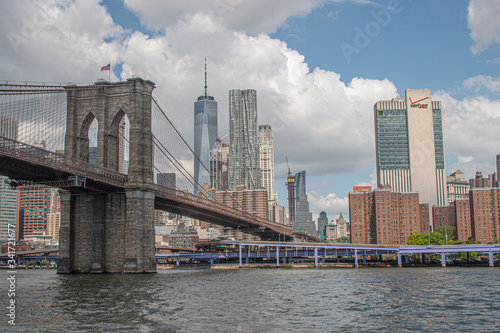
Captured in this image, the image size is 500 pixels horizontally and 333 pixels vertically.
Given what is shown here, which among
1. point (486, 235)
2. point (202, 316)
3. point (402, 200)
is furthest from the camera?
point (402, 200)

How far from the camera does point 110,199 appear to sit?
78.7 meters

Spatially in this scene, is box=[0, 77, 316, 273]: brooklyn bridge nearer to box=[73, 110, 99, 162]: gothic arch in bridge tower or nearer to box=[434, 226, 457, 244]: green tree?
box=[73, 110, 99, 162]: gothic arch in bridge tower

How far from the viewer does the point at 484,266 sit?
114125mm

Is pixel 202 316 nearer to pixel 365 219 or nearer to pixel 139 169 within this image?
pixel 139 169

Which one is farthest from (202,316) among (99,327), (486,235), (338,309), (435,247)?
(486,235)

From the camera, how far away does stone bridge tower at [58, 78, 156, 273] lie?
76.4 meters

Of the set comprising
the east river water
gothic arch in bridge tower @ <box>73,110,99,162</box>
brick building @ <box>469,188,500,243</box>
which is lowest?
the east river water

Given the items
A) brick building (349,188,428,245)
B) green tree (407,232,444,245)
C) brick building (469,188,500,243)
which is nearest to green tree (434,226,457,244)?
brick building (349,188,428,245)

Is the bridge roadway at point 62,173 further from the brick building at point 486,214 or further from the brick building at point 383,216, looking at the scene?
the brick building at point 486,214

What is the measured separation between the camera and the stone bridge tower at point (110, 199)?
7638 centimetres

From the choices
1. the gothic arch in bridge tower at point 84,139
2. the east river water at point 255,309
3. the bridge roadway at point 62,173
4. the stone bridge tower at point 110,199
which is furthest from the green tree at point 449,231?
the gothic arch in bridge tower at point 84,139

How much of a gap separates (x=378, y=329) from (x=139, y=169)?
175 ft

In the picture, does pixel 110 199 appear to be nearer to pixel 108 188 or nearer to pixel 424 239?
pixel 108 188

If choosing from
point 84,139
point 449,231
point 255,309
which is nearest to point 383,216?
point 449,231
